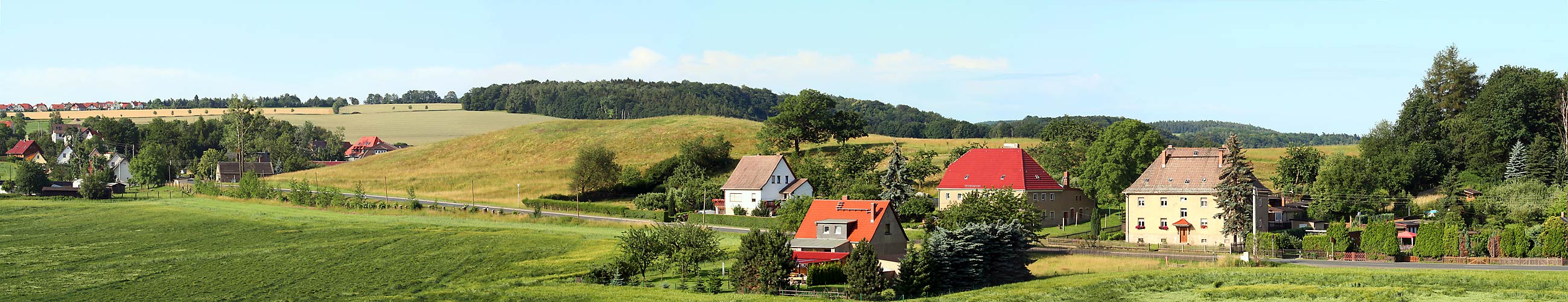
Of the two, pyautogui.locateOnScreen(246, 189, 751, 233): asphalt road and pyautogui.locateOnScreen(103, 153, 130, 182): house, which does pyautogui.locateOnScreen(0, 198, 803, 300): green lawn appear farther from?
pyautogui.locateOnScreen(103, 153, 130, 182): house

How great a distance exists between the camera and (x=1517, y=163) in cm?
7888

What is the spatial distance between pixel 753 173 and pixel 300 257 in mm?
34532

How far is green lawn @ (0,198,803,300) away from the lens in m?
51.0

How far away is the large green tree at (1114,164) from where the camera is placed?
8006 cm

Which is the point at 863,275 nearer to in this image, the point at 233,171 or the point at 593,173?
the point at 593,173

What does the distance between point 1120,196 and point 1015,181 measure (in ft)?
28.8

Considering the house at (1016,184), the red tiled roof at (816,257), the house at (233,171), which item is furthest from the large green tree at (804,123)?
the house at (233,171)

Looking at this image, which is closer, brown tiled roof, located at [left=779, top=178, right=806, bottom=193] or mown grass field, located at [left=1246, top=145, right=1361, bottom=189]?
brown tiled roof, located at [left=779, top=178, right=806, bottom=193]

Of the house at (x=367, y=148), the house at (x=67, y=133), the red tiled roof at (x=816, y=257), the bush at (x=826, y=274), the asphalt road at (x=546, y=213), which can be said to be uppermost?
the house at (x=67, y=133)

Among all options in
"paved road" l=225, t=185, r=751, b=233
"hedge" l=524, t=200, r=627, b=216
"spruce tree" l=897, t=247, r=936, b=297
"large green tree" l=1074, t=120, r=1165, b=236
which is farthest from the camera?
"hedge" l=524, t=200, r=627, b=216

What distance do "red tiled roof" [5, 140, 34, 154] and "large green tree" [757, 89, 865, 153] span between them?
126157mm

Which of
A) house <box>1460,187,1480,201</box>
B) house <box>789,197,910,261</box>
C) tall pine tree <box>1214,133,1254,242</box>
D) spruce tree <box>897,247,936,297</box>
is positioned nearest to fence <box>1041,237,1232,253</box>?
tall pine tree <box>1214,133,1254,242</box>

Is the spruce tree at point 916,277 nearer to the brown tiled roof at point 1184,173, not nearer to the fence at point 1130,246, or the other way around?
the fence at point 1130,246

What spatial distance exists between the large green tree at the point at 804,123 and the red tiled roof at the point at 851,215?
4944cm
